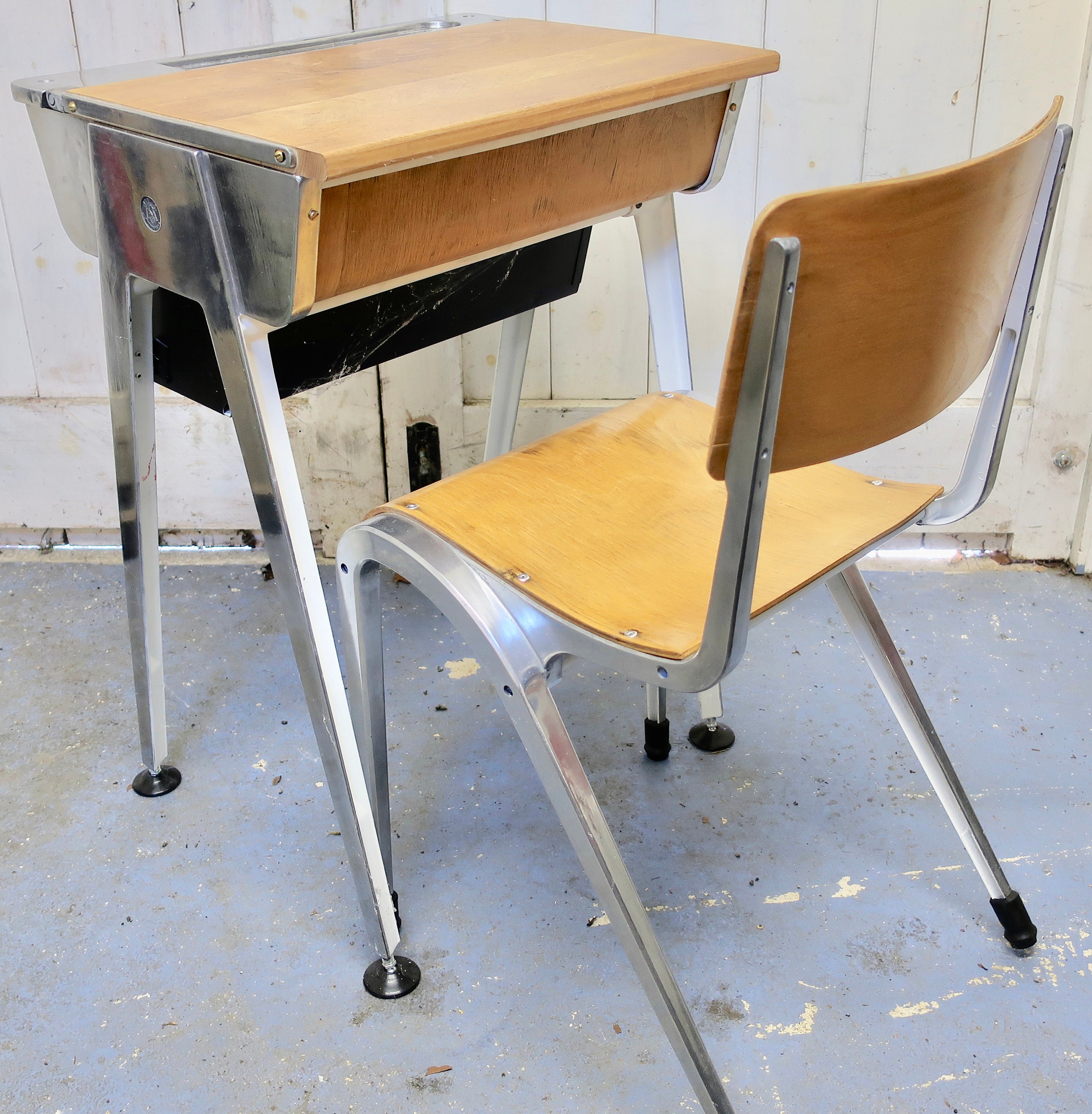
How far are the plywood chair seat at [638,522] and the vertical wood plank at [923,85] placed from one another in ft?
2.42

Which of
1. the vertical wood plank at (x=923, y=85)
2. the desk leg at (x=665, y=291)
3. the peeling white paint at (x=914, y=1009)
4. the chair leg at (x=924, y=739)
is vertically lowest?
the peeling white paint at (x=914, y=1009)

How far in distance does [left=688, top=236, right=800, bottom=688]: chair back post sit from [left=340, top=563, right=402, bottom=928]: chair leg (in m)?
0.34

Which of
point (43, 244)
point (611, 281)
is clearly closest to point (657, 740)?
point (611, 281)

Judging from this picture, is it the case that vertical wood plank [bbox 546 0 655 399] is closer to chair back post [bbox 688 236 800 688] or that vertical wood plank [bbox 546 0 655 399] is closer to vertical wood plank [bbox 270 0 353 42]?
vertical wood plank [bbox 270 0 353 42]

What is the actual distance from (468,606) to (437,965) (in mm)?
472

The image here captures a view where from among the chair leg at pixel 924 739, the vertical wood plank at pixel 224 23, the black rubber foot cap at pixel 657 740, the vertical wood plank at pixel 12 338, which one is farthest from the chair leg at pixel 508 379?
the vertical wood plank at pixel 12 338

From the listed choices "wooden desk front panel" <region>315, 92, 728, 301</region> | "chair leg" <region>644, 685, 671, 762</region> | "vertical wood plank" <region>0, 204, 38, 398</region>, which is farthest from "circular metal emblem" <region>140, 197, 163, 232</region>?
"vertical wood plank" <region>0, 204, 38, 398</region>

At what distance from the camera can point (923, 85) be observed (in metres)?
1.61

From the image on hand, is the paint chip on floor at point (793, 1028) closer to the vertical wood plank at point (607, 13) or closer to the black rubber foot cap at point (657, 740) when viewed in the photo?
the black rubber foot cap at point (657, 740)

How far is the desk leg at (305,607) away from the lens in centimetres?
93

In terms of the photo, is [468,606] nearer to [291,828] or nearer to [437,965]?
[437,965]

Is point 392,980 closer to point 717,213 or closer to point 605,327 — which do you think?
point 605,327

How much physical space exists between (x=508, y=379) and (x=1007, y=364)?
0.68 meters

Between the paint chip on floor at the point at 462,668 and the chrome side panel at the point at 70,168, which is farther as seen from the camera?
the paint chip on floor at the point at 462,668
